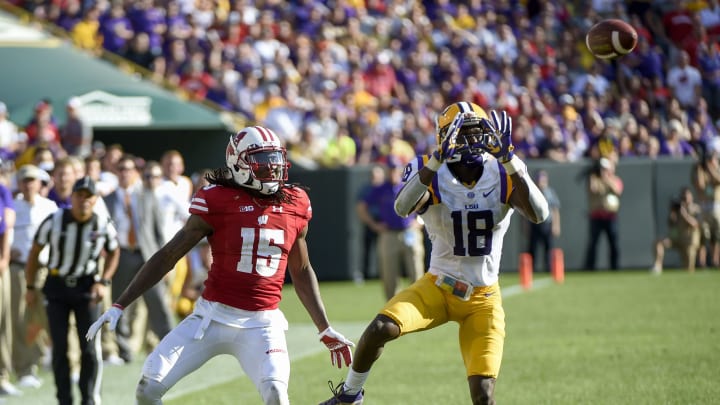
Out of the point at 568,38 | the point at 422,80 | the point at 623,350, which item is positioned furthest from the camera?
the point at 568,38

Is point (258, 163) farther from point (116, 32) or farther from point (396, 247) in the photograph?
point (116, 32)

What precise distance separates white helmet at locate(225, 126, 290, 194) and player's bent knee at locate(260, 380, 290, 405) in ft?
3.21

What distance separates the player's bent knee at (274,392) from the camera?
6105 millimetres

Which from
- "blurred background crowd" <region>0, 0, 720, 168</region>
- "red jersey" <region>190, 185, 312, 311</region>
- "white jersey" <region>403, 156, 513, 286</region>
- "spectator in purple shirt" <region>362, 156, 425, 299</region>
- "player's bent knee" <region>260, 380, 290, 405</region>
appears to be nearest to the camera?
"player's bent knee" <region>260, 380, 290, 405</region>

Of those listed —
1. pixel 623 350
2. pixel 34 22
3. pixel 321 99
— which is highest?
pixel 34 22

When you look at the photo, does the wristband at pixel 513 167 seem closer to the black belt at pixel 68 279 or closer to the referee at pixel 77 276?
the referee at pixel 77 276

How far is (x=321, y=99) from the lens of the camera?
848 inches

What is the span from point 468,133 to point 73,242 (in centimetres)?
333

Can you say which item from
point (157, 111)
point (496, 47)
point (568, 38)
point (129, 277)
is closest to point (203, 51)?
point (157, 111)

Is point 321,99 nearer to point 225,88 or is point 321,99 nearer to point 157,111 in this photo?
point 225,88

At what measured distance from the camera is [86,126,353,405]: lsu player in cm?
621

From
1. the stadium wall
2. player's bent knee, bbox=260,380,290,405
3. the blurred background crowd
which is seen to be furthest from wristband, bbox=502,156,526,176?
the stadium wall

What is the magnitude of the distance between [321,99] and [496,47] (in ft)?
14.1

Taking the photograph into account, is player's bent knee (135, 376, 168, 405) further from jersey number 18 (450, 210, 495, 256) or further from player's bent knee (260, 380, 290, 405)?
jersey number 18 (450, 210, 495, 256)
